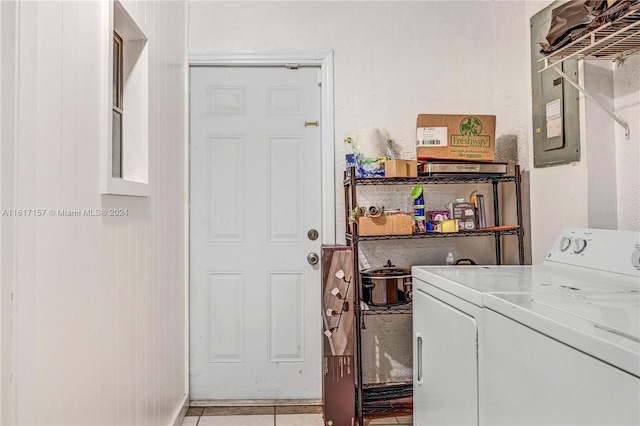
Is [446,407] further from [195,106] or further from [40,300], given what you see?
[195,106]

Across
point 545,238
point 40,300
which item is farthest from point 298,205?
point 40,300

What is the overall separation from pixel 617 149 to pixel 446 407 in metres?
1.35

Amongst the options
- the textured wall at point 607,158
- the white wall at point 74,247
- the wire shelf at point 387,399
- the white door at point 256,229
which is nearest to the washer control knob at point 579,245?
the textured wall at point 607,158

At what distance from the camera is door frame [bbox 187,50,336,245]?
262 centimetres

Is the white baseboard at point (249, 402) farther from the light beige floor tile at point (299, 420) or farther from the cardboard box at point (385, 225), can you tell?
the cardboard box at point (385, 225)

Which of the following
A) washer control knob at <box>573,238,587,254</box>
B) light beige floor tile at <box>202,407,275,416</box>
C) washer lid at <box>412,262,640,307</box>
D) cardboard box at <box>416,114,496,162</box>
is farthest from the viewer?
light beige floor tile at <box>202,407,275,416</box>

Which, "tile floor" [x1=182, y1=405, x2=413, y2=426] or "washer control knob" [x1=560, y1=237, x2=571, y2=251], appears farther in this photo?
"tile floor" [x1=182, y1=405, x2=413, y2=426]

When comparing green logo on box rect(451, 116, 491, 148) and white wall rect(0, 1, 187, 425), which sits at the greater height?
green logo on box rect(451, 116, 491, 148)

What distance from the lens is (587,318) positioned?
0.96 m

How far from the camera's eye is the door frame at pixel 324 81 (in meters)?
2.62

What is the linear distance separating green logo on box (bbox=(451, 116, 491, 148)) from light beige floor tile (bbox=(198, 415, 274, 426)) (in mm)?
1716

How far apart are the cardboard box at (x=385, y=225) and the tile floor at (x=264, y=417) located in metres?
0.96

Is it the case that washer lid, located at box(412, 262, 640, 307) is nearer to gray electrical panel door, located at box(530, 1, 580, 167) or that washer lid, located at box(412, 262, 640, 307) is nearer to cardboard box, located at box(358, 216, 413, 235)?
cardboard box, located at box(358, 216, 413, 235)

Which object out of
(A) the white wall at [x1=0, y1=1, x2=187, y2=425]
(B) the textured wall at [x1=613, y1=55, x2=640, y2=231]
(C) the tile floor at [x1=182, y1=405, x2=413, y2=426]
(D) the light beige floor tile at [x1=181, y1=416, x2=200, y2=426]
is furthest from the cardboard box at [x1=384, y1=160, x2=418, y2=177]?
(D) the light beige floor tile at [x1=181, y1=416, x2=200, y2=426]
